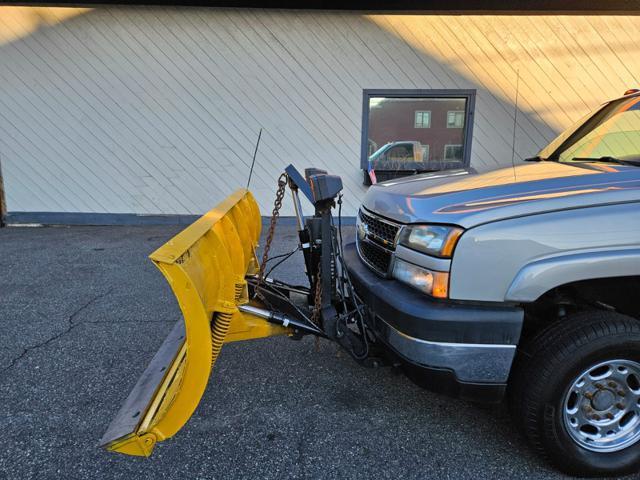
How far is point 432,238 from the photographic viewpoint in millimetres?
1979

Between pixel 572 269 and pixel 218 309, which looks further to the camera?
pixel 218 309

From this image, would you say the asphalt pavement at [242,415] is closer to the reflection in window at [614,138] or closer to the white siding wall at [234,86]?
the reflection in window at [614,138]

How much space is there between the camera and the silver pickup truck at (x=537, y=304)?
181cm

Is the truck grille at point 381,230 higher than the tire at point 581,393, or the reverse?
the truck grille at point 381,230

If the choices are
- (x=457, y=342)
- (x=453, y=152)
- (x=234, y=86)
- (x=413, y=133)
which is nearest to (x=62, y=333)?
(x=457, y=342)

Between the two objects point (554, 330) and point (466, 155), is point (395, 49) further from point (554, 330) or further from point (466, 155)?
point (554, 330)

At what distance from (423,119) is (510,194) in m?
6.16

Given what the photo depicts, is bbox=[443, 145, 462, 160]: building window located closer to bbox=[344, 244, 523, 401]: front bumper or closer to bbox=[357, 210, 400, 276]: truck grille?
bbox=[357, 210, 400, 276]: truck grille

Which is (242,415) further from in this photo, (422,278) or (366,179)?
(366,179)

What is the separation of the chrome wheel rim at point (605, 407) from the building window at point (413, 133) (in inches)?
237

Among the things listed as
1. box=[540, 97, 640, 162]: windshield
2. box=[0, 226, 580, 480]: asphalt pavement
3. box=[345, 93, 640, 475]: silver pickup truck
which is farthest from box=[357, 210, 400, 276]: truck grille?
box=[540, 97, 640, 162]: windshield

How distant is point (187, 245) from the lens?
77.8 inches

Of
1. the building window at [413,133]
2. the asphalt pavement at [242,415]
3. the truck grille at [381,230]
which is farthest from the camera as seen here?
the building window at [413,133]

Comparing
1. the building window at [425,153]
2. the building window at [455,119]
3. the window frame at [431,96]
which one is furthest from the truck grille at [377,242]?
the building window at [455,119]
